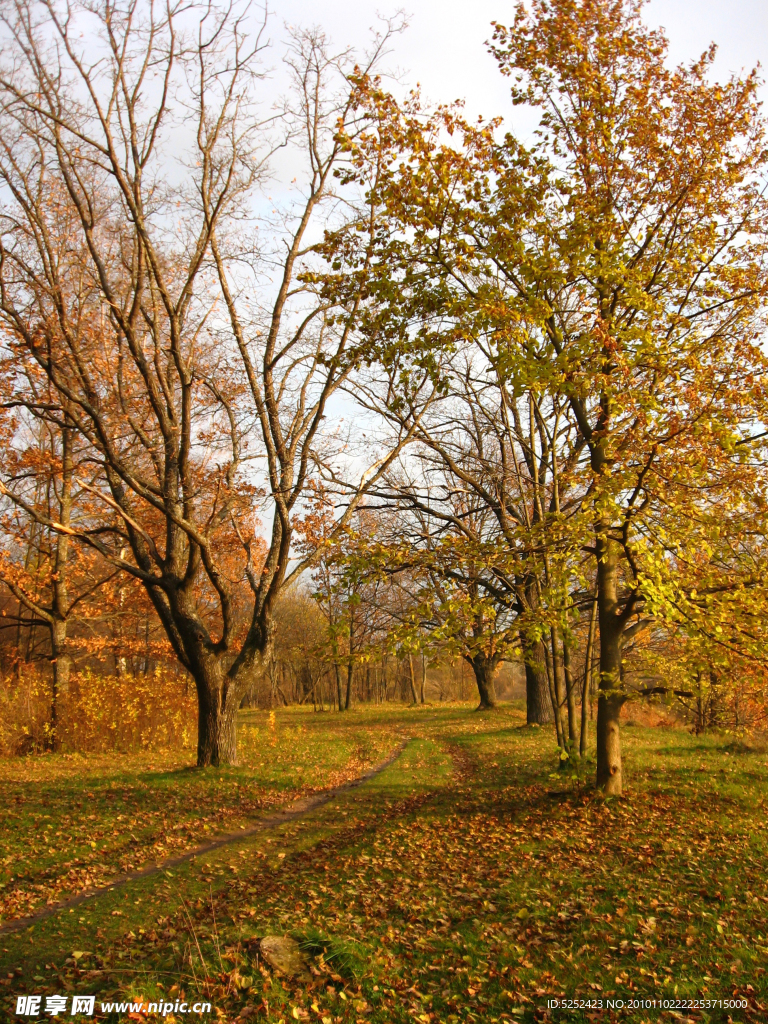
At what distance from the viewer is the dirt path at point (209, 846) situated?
566cm

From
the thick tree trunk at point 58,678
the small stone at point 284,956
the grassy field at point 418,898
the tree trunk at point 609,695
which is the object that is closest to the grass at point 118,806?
the grassy field at point 418,898

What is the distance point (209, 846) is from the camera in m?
7.99

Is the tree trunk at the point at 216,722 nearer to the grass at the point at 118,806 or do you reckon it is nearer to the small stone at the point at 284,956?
the grass at the point at 118,806

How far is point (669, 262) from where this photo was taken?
8031 millimetres

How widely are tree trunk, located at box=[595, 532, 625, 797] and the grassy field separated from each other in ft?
1.13

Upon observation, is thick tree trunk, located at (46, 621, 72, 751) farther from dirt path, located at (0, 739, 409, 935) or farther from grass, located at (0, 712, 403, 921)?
dirt path, located at (0, 739, 409, 935)

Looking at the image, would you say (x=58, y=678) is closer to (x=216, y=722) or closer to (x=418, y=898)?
(x=216, y=722)

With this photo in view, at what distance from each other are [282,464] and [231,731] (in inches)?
211

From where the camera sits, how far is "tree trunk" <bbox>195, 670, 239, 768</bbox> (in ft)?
40.6

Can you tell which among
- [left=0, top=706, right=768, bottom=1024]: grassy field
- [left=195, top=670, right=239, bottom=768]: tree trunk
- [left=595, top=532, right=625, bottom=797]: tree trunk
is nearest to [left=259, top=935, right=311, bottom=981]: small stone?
[left=0, top=706, right=768, bottom=1024]: grassy field

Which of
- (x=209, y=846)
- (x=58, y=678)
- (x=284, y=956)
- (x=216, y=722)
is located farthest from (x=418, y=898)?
(x=58, y=678)

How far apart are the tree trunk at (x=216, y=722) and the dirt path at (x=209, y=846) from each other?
2237mm

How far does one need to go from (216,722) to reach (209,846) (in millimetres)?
4563

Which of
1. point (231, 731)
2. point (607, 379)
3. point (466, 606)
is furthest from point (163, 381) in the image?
point (607, 379)
